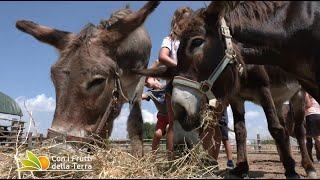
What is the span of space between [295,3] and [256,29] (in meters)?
0.54

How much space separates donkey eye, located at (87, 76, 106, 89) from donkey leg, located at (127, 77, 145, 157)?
2.94ft

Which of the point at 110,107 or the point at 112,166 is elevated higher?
the point at 110,107

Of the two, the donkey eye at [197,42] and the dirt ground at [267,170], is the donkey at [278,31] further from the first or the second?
the dirt ground at [267,170]

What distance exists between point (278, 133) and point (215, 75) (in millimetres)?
1215

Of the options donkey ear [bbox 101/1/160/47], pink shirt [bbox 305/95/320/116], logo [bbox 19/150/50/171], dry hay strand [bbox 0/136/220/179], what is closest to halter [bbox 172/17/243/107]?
dry hay strand [bbox 0/136/220/179]

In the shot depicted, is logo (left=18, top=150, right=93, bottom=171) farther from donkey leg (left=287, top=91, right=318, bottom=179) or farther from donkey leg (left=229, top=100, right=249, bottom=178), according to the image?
donkey leg (left=287, top=91, right=318, bottom=179)

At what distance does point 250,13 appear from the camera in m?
3.80

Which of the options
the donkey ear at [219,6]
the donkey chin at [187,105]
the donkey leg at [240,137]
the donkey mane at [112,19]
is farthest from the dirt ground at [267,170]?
the donkey mane at [112,19]

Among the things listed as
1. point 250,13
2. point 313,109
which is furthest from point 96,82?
point 313,109

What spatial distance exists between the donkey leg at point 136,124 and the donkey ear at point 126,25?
90 cm

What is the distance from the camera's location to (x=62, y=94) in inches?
136

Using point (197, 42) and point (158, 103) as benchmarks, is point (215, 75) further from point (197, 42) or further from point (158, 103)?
point (158, 103)

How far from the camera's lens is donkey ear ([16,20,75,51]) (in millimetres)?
4095

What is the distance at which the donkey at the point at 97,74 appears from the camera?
11.3 ft
